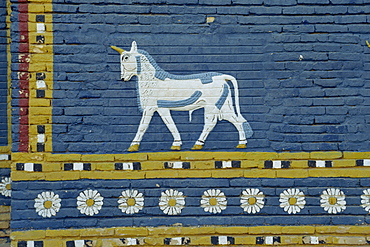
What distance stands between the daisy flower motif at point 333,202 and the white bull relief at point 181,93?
3.11 feet

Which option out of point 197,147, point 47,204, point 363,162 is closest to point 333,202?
point 363,162

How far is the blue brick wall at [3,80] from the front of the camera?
13.6 feet

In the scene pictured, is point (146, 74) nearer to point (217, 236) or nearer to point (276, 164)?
point (276, 164)

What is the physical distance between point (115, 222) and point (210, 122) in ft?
4.44

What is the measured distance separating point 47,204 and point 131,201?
Answer: 0.81 m

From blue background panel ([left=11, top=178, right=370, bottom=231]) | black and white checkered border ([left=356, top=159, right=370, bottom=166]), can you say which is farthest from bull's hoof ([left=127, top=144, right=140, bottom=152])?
black and white checkered border ([left=356, top=159, right=370, bottom=166])

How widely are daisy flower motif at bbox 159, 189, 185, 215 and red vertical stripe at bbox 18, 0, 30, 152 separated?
1.42 m

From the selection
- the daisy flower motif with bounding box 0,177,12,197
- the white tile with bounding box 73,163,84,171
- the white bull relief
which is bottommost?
the daisy flower motif with bounding box 0,177,12,197

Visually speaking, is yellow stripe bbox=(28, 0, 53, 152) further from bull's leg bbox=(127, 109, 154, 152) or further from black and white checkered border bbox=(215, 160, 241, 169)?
black and white checkered border bbox=(215, 160, 241, 169)

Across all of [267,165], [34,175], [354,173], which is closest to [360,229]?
[354,173]

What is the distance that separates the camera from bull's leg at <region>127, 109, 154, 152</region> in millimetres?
3791

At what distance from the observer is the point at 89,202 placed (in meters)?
3.76

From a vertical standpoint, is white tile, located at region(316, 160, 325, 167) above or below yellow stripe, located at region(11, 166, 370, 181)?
above

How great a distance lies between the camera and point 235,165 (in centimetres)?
382
